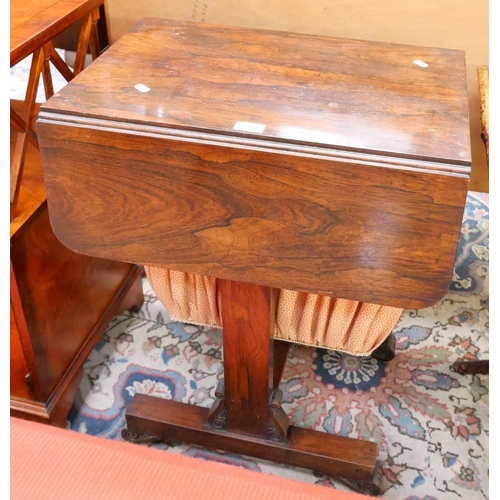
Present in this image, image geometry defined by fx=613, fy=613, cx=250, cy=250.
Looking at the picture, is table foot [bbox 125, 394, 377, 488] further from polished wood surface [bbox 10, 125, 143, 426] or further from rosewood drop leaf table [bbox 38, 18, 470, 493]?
rosewood drop leaf table [bbox 38, 18, 470, 493]

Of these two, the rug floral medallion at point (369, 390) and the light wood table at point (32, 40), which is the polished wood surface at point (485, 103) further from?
the light wood table at point (32, 40)

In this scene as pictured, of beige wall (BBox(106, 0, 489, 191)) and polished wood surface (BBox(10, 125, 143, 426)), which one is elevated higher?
A: beige wall (BBox(106, 0, 489, 191))

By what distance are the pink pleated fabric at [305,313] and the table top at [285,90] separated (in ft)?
1.33

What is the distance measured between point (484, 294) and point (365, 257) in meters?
1.23

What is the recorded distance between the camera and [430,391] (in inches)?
68.5

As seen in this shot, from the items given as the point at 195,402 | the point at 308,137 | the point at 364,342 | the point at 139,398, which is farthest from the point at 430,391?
the point at 308,137

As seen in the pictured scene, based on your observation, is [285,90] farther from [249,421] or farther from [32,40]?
[249,421]

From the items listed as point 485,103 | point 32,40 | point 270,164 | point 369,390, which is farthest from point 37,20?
point 369,390

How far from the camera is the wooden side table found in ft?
4.34

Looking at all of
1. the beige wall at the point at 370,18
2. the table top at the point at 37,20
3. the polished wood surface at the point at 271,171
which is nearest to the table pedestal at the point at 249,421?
the polished wood surface at the point at 271,171

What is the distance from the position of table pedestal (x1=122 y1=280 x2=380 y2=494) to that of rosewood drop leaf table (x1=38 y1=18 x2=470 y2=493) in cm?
A: 15

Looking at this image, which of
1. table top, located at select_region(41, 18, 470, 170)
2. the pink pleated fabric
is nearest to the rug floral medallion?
the pink pleated fabric

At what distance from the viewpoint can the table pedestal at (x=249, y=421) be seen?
1.36m

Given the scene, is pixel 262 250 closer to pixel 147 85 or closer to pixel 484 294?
pixel 147 85
